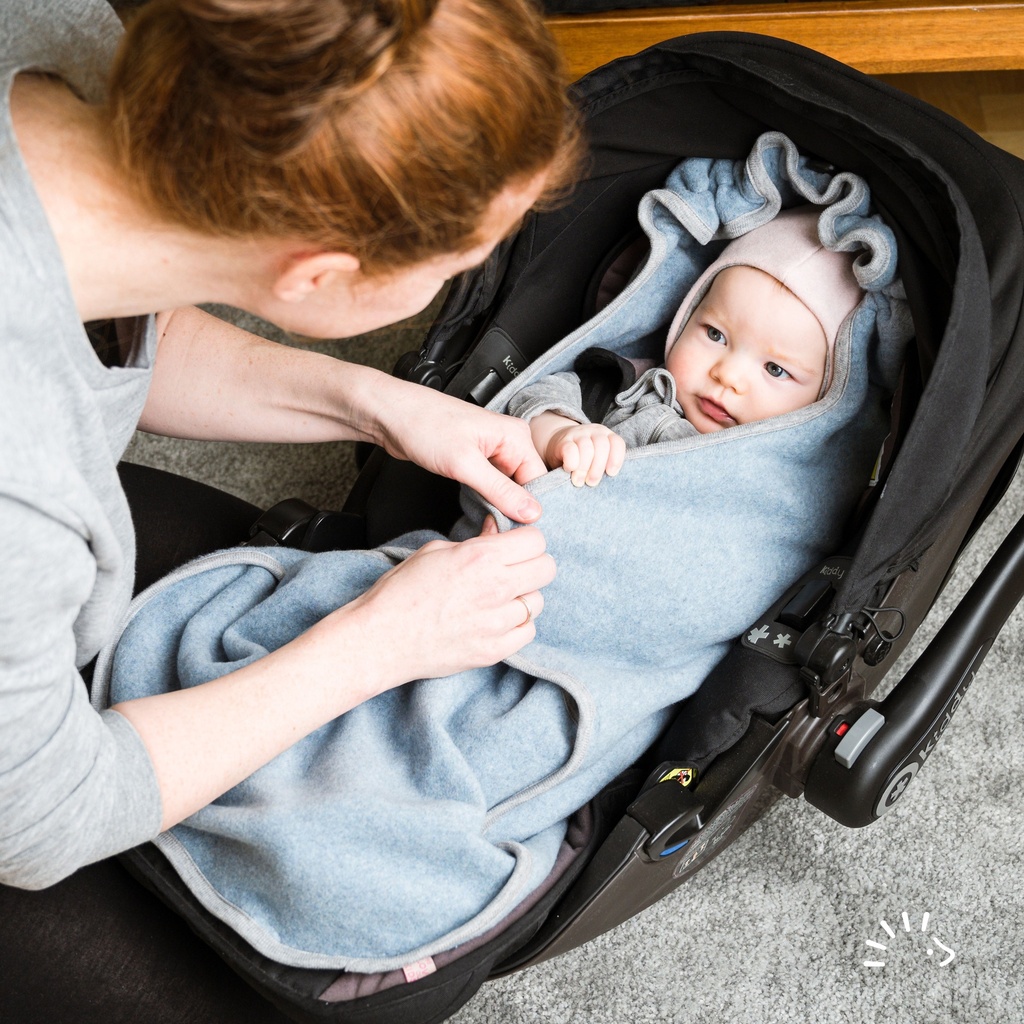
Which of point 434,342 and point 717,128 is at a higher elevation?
point 717,128

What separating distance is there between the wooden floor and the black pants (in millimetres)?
1986

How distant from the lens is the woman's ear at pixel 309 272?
26.7 inches

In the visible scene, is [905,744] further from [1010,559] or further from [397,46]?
[397,46]

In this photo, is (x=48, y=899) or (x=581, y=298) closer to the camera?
(x=48, y=899)

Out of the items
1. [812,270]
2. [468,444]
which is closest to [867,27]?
[812,270]

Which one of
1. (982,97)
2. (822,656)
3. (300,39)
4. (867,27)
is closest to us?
(300,39)

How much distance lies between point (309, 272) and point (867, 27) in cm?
132

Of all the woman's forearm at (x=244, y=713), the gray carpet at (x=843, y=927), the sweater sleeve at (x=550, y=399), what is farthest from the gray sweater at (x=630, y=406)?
the gray carpet at (x=843, y=927)

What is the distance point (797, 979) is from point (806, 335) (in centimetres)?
79

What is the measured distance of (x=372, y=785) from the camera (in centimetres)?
Result: 92

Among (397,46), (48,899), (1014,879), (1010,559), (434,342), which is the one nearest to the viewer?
(397,46)

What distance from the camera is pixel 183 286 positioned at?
76 centimetres

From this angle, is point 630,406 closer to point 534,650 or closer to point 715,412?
point 715,412

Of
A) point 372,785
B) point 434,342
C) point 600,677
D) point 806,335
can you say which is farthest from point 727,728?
point 434,342
